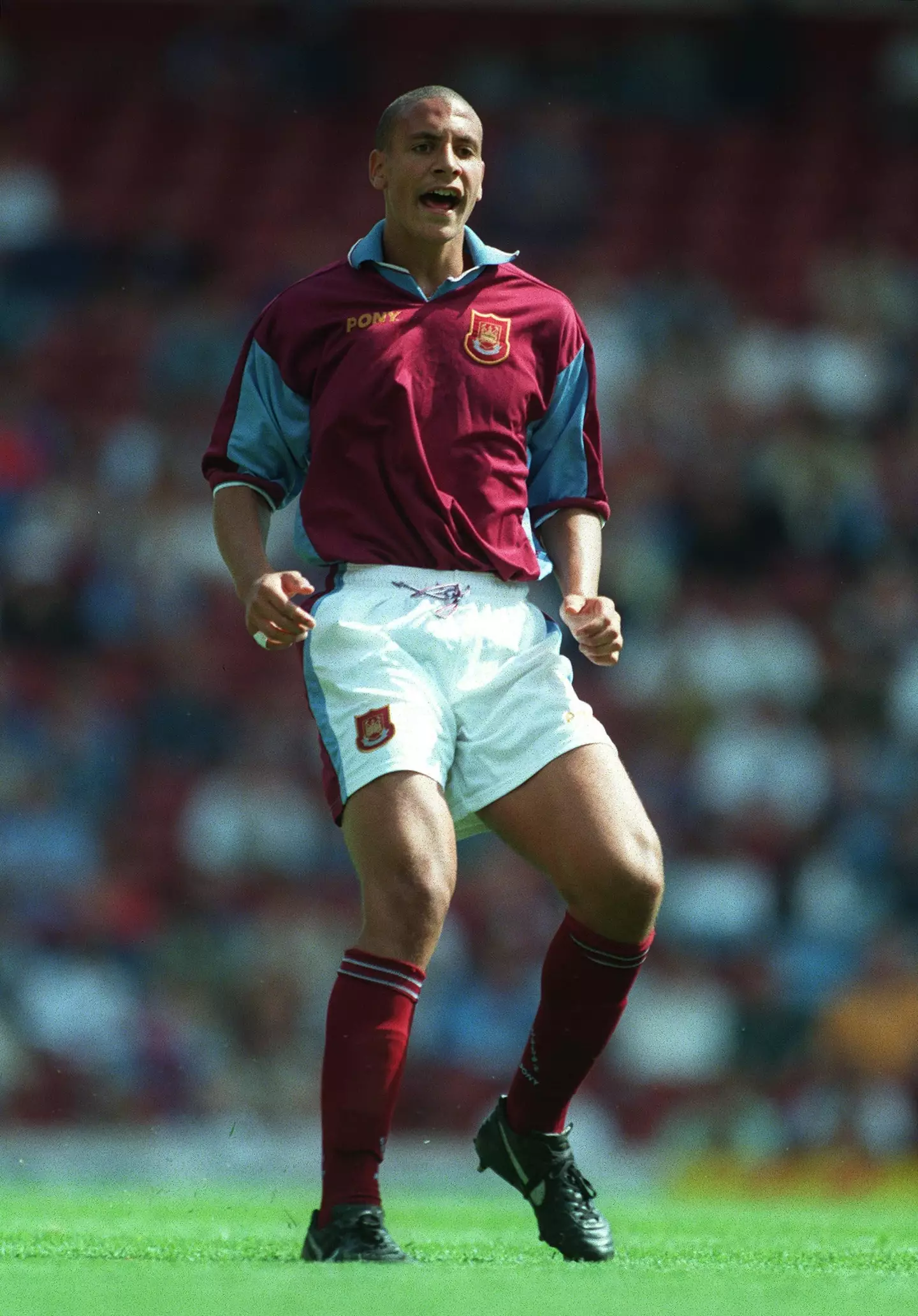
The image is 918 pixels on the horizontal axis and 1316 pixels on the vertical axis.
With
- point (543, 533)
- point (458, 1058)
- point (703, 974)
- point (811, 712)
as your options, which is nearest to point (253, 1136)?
point (458, 1058)

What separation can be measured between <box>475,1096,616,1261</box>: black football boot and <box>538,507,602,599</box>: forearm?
1.03 m

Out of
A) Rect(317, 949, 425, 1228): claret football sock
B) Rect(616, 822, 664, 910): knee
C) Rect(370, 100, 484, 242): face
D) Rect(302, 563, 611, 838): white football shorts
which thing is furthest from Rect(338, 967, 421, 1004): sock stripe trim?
Rect(370, 100, 484, 242): face

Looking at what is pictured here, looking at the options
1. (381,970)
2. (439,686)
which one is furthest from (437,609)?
Answer: (381,970)

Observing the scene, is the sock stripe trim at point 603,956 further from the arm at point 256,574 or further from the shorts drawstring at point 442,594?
the arm at point 256,574

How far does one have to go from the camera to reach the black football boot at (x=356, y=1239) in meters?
3.32

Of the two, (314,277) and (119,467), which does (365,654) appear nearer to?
(314,277)

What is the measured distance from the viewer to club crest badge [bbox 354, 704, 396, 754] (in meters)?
3.63

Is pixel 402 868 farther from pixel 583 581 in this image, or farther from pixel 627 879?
pixel 583 581

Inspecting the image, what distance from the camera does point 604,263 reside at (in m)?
13.8

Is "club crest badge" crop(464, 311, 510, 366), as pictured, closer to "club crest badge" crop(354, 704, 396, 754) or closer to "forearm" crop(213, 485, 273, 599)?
"forearm" crop(213, 485, 273, 599)

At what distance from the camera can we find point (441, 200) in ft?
13.0

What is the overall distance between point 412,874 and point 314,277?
4.19 ft

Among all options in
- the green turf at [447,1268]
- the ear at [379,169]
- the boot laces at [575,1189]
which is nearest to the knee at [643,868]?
the boot laces at [575,1189]

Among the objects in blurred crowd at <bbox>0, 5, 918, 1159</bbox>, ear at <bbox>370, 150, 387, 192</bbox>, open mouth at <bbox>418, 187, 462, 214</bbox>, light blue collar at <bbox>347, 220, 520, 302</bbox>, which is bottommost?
blurred crowd at <bbox>0, 5, 918, 1159</bbox>
